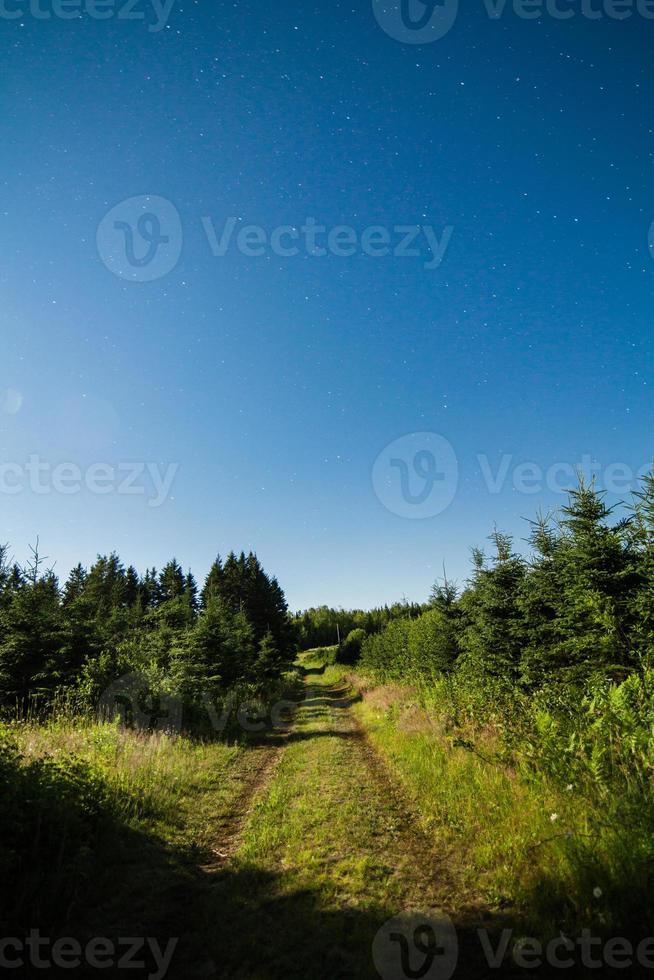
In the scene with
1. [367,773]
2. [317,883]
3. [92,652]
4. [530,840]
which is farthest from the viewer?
[92,652]

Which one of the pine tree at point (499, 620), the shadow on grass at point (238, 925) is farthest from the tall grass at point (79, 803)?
the pine tree at point (499, 620)

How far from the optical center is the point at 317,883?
195 inches

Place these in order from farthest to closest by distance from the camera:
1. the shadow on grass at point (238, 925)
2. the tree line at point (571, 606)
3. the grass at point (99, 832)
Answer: the tree line at point (571, 606) < the grass at point (99, 832) < the shadow on grass at point (238, 925)

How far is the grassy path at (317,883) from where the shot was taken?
148 inches

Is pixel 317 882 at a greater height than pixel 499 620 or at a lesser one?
lesser

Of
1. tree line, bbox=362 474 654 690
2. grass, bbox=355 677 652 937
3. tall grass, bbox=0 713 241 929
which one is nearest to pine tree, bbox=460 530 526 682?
tree line, bbox=362 474 654 690

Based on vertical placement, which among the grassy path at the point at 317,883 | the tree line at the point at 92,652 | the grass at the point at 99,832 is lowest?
the grassy path at the point at 317,883

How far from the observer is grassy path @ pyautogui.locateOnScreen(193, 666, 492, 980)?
3766 mm

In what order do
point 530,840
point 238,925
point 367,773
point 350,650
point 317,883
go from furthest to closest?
point 350,650 → point 367,773 → point 530,840 → point 317,883 → point 238,925

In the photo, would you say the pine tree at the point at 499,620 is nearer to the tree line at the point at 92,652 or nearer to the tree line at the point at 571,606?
the tree line at the point at 571,606

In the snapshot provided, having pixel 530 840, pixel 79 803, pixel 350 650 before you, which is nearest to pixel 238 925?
pixel 79 803

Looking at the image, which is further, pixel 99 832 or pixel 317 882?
pixel 99 832

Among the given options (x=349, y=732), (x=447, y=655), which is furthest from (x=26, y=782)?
(x=447, y=655)

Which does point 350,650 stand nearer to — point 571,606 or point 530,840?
point 571,606
